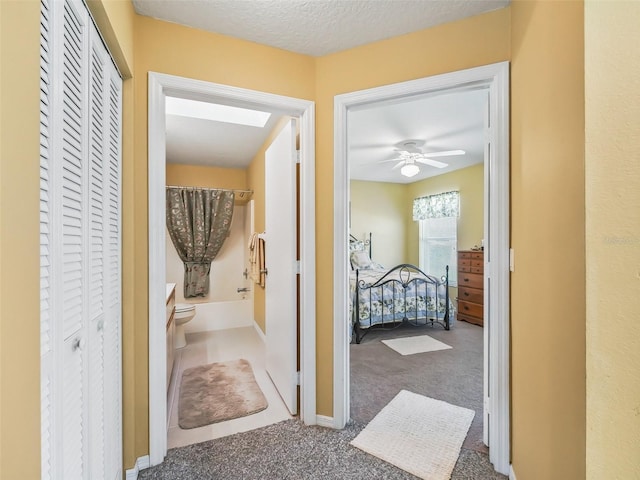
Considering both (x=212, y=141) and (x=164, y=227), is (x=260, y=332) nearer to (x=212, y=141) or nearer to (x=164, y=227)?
(x=212, y=141)

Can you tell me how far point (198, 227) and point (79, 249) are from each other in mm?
3633

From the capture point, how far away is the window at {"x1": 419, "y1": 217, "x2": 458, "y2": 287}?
5.51m

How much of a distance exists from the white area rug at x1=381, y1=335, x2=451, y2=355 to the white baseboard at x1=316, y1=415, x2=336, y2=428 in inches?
Result: 62.8

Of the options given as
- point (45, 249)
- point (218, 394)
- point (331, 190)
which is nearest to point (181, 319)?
point (218, 394)

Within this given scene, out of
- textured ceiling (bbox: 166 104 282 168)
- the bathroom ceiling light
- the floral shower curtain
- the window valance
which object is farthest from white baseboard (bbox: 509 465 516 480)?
the window valance

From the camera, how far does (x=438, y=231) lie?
5.83m

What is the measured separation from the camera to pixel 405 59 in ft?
5.88

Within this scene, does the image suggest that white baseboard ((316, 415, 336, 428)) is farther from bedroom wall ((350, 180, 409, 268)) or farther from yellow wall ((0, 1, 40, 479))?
bedroom wall ((350, 180, 409, 268))

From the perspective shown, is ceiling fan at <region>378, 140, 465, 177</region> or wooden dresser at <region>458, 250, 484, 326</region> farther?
wooden dresser at <region>458, 250, 484, 326</region>

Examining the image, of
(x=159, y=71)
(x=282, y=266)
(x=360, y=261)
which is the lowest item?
(x=360, y=261)

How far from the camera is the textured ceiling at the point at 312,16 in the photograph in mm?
1559

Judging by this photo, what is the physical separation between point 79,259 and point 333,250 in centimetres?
129

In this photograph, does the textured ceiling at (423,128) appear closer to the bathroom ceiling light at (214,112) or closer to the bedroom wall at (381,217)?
the bathroom ceiling light at (214,112)

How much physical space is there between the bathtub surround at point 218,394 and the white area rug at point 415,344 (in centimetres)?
167
